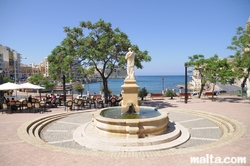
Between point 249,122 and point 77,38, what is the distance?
1717cm

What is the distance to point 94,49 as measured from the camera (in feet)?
59.8

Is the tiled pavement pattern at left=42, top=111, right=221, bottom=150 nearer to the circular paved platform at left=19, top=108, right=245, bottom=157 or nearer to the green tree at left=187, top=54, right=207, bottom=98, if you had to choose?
the circular paved platform at left=19, top=108, right=245, bottom=157

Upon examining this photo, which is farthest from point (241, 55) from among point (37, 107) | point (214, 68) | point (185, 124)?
point (37, 107)

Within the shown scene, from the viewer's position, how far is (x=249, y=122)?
11523mm

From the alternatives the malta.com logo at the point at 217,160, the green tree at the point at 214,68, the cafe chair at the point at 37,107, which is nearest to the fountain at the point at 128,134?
the malta.com logo at the point at 217,160

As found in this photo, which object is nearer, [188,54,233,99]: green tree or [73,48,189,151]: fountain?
[73,48,189,151]: fountain

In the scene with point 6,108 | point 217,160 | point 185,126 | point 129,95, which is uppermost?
point 129,95

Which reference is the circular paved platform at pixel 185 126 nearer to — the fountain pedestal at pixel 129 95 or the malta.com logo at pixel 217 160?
the malta.com logo at pixel 217 160

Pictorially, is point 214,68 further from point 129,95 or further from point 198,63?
point 129,95

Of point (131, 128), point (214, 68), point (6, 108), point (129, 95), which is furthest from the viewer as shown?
point (214, 68)

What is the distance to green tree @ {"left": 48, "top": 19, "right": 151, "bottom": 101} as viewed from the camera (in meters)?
18.5

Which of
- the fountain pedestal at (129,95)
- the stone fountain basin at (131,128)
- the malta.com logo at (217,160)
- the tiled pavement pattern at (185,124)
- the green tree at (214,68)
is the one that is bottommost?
the tiled pavement pattern at (185,124)

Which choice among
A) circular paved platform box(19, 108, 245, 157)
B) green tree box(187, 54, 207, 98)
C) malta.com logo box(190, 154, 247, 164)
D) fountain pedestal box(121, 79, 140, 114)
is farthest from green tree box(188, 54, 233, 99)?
malta.com logo box(190, 154, 247, 164)

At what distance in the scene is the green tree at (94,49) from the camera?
18.5 meters
